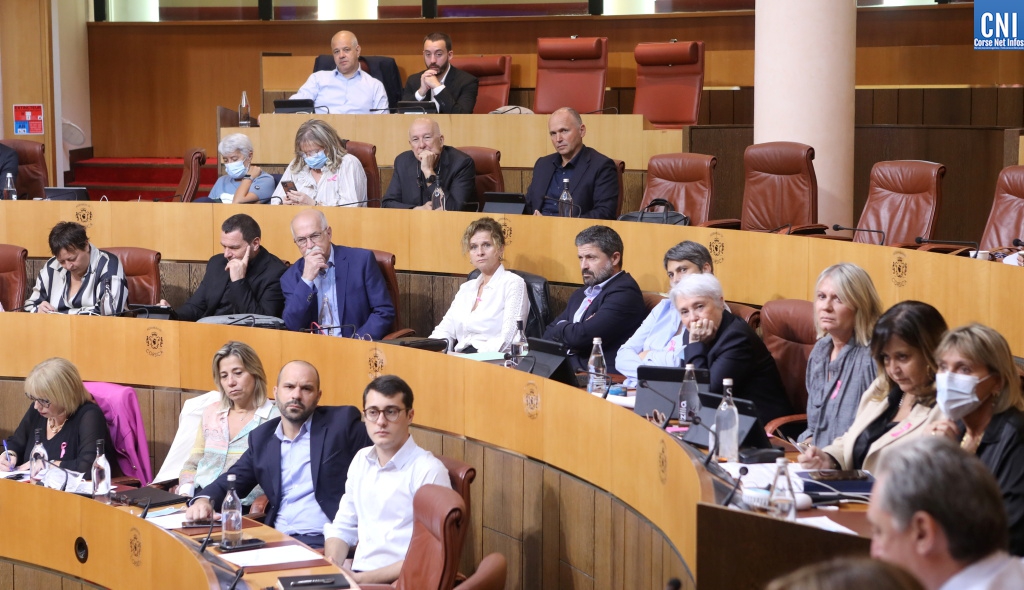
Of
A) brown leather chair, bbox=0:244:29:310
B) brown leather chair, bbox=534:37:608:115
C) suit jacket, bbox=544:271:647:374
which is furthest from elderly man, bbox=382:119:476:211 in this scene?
brown leather chair, bbox=534:37:608:115

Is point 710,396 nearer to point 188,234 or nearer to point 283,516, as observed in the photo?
point 283,516

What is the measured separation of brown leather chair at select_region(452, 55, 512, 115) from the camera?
27.7 ft

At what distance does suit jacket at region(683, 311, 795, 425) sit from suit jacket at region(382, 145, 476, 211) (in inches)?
97.8

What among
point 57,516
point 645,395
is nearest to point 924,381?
point 645,395

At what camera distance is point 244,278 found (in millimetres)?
5719

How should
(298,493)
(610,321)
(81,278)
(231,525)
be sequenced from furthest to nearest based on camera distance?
1. (81,278)
2. (610,321)
3. (298,493)
4. (231,525)

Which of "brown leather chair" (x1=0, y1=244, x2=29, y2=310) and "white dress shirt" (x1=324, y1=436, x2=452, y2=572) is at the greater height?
"brown leather chair" (x1=0, y1=244, x2=29, y2=310)

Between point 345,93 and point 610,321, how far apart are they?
368cm

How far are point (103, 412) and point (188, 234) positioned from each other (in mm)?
1665

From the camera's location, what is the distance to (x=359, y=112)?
Answer: 7.75 metres

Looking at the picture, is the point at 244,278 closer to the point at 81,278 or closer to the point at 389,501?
the point at 81,278

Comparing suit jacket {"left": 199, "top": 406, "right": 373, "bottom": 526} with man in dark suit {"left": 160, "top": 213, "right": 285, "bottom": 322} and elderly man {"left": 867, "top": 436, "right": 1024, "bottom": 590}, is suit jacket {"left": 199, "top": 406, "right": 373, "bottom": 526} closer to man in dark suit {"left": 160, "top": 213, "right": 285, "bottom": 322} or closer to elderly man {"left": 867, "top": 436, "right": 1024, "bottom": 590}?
man in dark suit {"left": 160, "top": 213, "right": 285, "bottom": 322}

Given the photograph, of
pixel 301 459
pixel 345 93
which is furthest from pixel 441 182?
pixel 301 459

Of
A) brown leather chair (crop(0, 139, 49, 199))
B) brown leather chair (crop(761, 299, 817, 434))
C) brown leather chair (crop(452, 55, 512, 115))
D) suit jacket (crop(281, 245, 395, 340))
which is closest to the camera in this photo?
brown leather chair (crop(761, 299, 817, 434))
